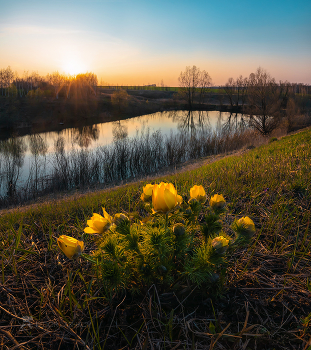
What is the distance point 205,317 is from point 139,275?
0.45 meters

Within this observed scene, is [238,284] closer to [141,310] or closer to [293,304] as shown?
[293,304]

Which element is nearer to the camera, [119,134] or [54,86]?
[119,134]

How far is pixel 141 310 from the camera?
1.38 metres

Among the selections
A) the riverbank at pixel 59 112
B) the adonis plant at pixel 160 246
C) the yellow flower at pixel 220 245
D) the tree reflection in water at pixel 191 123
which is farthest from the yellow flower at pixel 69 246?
the riverbank at pixel 59 112

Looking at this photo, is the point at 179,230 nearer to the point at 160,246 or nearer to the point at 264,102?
the point at 160,246

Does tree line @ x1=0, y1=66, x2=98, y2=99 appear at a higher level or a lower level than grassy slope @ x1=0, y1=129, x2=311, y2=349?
higher

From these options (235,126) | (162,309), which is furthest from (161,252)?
(235,126)

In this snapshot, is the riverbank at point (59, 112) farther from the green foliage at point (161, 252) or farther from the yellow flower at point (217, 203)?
the yellow flower at point (217, 203)

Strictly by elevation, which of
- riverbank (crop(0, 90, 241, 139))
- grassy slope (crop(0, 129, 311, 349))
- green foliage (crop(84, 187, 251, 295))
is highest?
riverbank (crop(0, 90, 241, 139))

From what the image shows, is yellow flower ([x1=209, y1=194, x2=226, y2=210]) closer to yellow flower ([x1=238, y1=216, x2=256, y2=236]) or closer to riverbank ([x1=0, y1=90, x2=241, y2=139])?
yellow flower ([x1=238, y1=216, x2=256, y2=236])

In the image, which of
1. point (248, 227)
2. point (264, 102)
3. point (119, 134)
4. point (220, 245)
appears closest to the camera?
point (220, 245)

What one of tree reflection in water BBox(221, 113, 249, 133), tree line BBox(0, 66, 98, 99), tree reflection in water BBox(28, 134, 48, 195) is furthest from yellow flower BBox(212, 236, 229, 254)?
tree line BBox(0, 66, 98, 99)

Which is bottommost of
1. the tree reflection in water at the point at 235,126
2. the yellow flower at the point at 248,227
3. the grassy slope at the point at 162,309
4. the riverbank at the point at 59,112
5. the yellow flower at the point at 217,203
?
the grassy slope at the point at 162,309

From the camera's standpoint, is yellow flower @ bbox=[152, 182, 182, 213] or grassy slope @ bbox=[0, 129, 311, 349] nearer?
yellow flower @ bbox=[152, 182, 182, 213]
